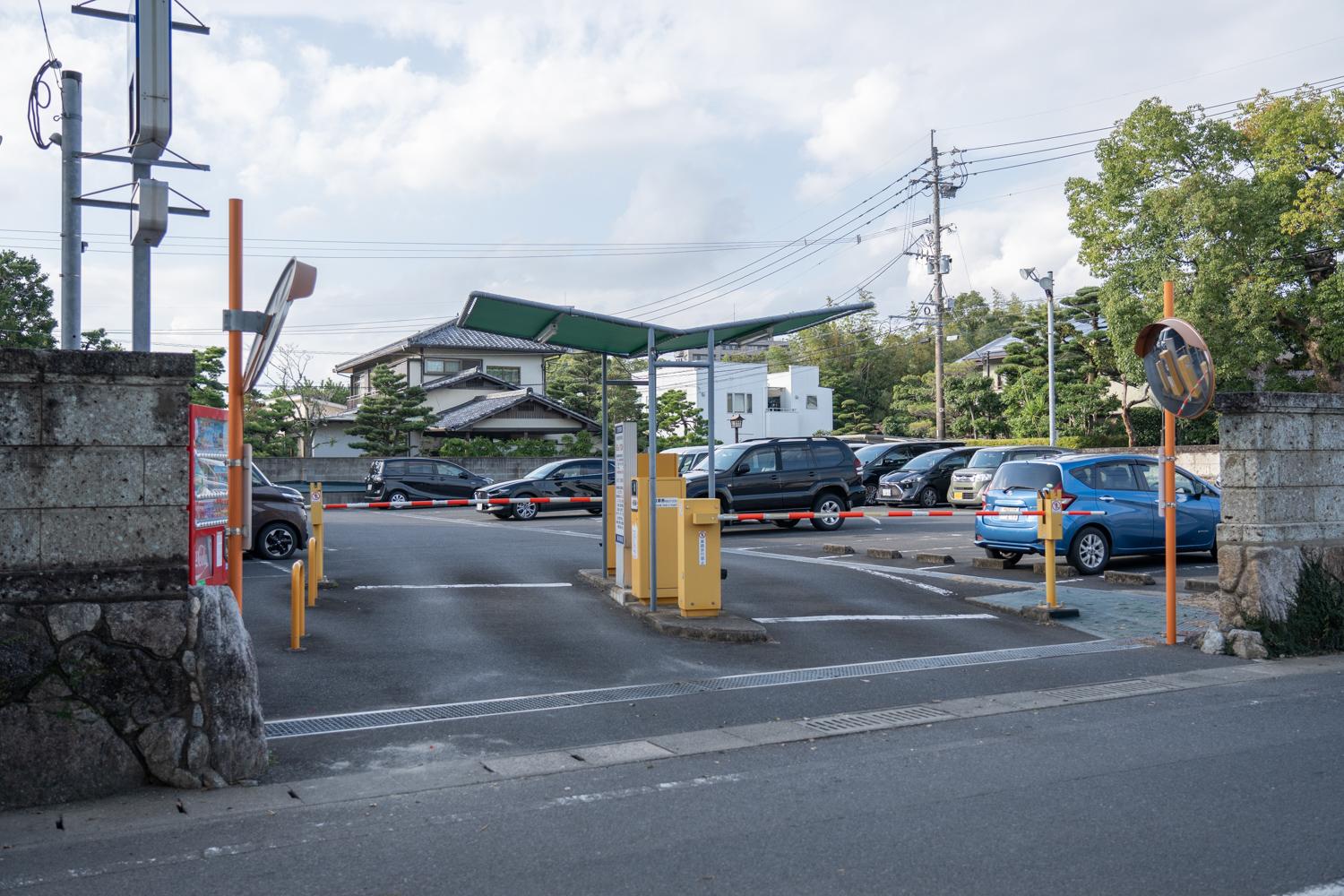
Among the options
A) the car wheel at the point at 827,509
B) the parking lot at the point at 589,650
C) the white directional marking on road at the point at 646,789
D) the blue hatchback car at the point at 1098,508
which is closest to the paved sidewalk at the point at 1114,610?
the parking lot at the point at 589,650

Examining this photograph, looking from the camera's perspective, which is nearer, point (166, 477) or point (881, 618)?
point (166, 477)

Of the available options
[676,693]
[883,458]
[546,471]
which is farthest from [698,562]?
[883,458]

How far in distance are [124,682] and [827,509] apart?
58.2 ft

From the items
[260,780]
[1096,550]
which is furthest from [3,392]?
[1096,550]

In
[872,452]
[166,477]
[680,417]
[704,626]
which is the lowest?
[704,626]

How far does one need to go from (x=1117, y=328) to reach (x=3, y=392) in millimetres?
31205

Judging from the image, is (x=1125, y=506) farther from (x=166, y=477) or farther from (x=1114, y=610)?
(x=166, y=477)

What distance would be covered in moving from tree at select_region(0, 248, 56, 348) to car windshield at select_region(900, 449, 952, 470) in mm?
21361

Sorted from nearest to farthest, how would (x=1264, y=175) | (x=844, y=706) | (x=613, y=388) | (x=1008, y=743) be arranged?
(x=1008, y=743), (x=844, y=706), (x=1264, y=175), (x=613, y=388)

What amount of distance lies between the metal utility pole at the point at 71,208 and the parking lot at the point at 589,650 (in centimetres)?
368

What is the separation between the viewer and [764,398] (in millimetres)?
Answer: 62438

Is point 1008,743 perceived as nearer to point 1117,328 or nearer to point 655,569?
point 655,569

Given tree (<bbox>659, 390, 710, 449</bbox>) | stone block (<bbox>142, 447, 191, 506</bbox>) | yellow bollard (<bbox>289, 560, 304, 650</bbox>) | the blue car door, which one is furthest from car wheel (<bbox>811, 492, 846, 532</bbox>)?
tree (<bbox>659, 390, 710, 449</bbox>)

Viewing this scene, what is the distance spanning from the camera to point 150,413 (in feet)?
19.0
